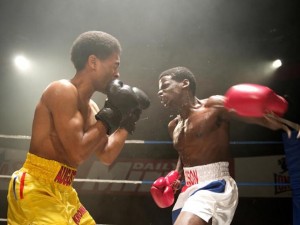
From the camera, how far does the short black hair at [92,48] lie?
1.87 meters

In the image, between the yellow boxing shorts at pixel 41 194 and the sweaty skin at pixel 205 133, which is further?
the sweaty skin at pixel 205 133

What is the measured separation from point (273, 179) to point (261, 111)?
3.52 m

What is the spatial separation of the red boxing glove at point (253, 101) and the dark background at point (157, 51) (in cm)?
317

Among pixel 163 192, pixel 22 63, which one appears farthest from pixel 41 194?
pixel 22 63

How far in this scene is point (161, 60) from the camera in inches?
243

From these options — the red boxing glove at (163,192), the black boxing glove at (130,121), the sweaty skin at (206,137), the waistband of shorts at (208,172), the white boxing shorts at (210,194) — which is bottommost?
the red boxing glove at (163,192)

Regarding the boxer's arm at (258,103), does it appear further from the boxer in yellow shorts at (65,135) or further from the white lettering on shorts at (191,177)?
the white lettering on shorts at (191,177)

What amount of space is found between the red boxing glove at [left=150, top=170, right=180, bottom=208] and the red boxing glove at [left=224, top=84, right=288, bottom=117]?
95 cm

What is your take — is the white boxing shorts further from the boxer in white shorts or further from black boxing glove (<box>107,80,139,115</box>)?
black boxing glove (<box>107,80,139,115</box>)

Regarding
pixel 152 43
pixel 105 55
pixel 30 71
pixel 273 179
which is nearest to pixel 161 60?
pixel 152 43

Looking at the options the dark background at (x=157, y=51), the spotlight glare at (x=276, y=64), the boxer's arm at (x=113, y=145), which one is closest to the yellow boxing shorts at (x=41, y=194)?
the boxer's arm at (x=113, y=145)

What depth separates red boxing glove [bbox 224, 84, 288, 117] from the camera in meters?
1.62

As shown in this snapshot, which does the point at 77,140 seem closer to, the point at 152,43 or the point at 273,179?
the point at 273,179

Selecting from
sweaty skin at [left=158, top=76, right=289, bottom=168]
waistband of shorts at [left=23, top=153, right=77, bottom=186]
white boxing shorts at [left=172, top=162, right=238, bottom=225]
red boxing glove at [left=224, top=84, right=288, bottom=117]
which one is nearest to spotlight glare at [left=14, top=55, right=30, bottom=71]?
sweaty skin at [left=158, top=76, right=289, bottom=168]
